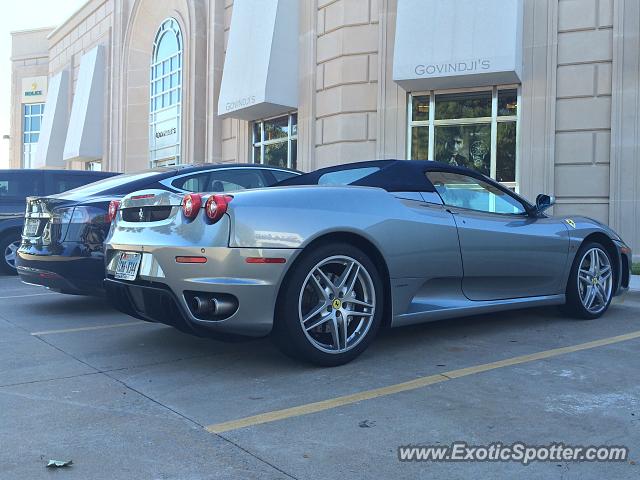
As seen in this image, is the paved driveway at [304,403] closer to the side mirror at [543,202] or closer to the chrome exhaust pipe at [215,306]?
the chrome exhaust pipe at [215,306]

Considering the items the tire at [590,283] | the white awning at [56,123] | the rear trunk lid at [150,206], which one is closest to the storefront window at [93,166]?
the white awning at [56,123]

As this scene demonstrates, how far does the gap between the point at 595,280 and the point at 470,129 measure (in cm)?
769

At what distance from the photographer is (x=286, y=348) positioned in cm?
406

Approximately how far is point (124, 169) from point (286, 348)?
2252cm

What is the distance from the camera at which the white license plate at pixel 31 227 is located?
20.6 ft

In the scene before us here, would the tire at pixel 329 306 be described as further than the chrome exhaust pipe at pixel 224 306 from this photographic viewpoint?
Yes

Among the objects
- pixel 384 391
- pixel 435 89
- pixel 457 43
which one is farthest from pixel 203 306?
pixel 435 89

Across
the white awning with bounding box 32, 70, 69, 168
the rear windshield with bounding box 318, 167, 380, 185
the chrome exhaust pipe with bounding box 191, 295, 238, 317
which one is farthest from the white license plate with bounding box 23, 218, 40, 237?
the white awning with bounding box 32, 70, 69, 168

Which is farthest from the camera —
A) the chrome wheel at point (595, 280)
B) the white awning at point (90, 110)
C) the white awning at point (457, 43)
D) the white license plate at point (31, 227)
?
the white awning at point (90, 110)

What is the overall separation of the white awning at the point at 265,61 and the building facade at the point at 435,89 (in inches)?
1.4

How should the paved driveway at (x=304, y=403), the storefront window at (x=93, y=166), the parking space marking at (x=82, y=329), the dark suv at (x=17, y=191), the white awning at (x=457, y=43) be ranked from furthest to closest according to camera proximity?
the storefront window at (x=93, y=166)
the white awning at (x=457, y=43)
the dark suv at (x=17, y=191)
the parking space marking at (x=82, y=329)
the paved driveway at (x=304, y=403)

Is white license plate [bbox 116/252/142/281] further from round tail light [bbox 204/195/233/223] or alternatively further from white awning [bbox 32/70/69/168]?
white awning [bbox 32/70/69/168]

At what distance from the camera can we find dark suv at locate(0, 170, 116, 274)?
962 centimetres

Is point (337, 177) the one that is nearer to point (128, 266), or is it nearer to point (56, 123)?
point (128, 266)
